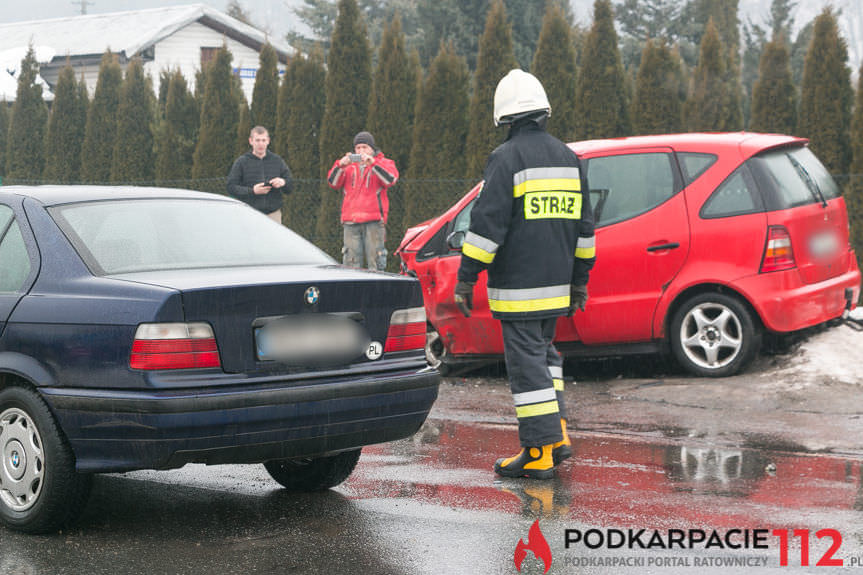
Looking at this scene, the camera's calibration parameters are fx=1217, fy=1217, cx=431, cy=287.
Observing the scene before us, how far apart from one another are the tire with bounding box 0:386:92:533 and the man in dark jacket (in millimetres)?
8157

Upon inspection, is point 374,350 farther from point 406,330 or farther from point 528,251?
point 528,251

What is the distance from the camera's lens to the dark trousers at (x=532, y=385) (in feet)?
19.8

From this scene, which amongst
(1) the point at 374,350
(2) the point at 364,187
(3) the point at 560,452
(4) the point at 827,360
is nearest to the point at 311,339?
(1) the point at 374,350

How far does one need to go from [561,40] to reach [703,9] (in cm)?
2963

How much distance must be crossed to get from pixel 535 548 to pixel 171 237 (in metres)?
2.17

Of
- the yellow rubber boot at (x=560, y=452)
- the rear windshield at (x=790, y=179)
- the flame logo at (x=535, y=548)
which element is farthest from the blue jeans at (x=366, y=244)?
the flame logo at (x=535, y=548)

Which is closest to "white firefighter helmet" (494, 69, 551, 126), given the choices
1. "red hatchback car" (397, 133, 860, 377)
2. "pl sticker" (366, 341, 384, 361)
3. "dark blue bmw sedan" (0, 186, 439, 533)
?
"dark blue bmw sedan" (0, 186, 439, 533)

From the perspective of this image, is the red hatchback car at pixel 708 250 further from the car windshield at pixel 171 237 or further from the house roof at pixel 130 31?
the house roof at pixel 130 31

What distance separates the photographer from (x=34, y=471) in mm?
4988

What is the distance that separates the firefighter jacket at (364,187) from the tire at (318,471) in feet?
25.0

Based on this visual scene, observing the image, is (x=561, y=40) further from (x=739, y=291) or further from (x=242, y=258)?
(x=242, y=258)

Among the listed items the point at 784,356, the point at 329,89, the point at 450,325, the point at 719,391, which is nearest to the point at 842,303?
the point at 784,356

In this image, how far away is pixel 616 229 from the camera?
880cm

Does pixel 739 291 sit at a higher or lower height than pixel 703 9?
lower
